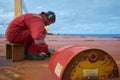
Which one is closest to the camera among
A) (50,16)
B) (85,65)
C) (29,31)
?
(85,65)

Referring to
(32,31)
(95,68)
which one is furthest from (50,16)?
(95,68)

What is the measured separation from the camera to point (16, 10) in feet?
29.1

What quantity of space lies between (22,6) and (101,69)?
6.87m

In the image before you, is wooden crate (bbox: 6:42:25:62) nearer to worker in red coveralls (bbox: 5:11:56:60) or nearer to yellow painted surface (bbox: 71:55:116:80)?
worker in red coveralls (bbox: 5:11:56:60)

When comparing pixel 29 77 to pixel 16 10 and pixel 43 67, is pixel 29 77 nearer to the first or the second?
pixel 43 67

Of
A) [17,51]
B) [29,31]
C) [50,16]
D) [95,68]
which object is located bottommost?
[17,51]

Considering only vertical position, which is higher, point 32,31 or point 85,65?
point 32,31

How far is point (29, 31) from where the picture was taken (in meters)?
5.22

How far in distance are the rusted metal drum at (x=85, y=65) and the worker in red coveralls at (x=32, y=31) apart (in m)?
2.09

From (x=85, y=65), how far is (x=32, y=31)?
7.92 ft

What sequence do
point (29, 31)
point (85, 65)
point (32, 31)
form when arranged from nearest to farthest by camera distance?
point (85, 65), point (32, 31), point (29, 31)

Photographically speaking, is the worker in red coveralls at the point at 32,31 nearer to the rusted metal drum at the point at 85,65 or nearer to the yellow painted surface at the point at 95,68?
the rusted metal drum at the point at 85,65

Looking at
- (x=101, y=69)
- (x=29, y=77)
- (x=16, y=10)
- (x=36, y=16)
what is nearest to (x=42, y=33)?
(x=36, y=16)

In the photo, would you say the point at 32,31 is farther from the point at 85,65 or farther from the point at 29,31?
the point at 85,65
